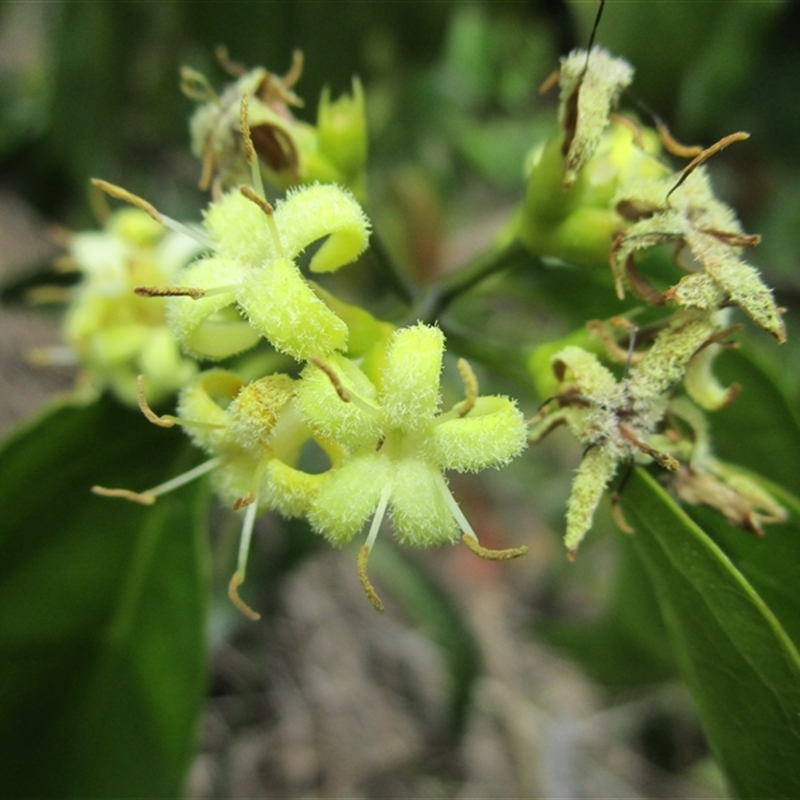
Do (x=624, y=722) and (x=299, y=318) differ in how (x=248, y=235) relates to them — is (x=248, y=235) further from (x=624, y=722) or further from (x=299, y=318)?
(x=624, y=722)

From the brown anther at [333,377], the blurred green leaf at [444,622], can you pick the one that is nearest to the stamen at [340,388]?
the brown anther at [333,377]

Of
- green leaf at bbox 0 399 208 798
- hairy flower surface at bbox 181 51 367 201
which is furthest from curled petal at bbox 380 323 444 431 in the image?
green leaf at bbox 0 399 208 798

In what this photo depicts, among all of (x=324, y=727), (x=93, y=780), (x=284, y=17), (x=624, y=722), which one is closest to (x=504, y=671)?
(x=624, y=722)

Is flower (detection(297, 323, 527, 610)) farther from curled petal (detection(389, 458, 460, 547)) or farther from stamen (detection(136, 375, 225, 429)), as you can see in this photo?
stamen (detection(136, 375, 225, 429))

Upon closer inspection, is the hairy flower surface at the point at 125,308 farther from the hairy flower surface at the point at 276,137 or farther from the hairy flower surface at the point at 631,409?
the hairy flower surface at the point at 631,409

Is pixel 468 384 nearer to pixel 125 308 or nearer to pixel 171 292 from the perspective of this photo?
pixel 171 292
